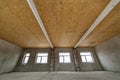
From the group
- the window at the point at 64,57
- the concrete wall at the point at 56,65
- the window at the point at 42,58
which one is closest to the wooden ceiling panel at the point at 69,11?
the concrete wall at the point at 56,65

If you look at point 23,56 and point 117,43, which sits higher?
point 117,43

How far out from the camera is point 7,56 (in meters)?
6.38

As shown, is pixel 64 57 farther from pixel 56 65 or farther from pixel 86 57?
pixel 86 57

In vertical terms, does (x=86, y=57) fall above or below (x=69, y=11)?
below

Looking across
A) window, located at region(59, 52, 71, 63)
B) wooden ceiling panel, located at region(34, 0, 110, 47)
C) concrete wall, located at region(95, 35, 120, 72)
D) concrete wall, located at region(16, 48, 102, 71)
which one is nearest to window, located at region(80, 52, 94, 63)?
concrete wall, located at region(16, 48, 102, 71)

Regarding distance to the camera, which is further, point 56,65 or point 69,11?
point 56,65

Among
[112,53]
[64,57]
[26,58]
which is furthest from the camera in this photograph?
[64,57]

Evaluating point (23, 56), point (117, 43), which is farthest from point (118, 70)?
point (23, 56)

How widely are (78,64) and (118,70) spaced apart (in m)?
3.49

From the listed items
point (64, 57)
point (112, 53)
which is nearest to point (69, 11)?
point (112, 53)

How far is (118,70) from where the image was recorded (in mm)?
5742

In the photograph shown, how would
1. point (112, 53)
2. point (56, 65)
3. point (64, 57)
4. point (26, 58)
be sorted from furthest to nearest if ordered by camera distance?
1. point (64, 57)
2. point (26, 58)
3. point (56, 65)
4. point (112, 53)

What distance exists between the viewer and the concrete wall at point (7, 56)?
5793 millimetres

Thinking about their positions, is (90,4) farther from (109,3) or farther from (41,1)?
(41,1)
